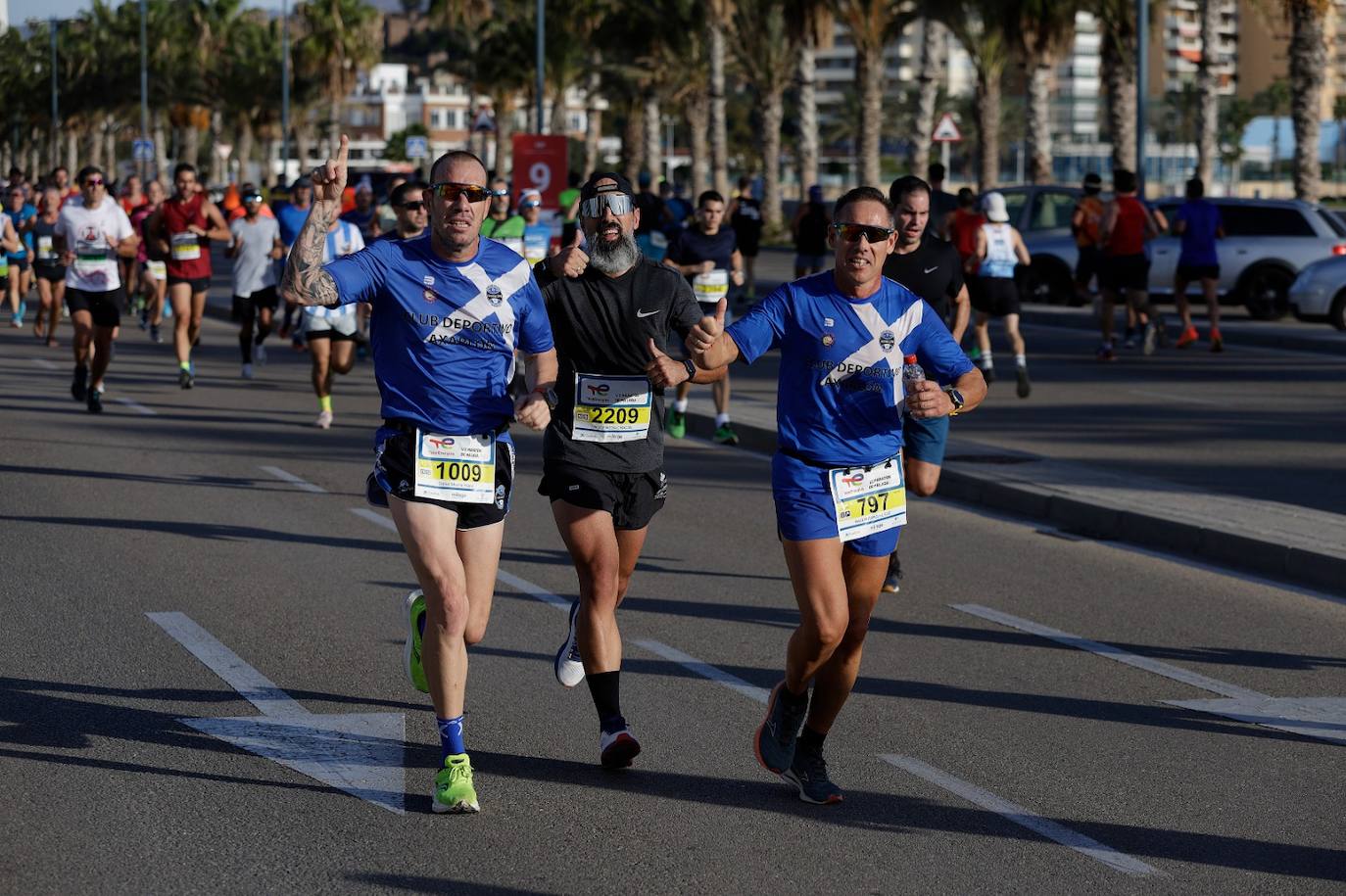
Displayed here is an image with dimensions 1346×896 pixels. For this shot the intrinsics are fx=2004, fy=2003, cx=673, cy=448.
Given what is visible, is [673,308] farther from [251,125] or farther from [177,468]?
[251,125]

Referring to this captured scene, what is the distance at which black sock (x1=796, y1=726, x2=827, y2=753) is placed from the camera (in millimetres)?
6286

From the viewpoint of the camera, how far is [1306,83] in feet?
103

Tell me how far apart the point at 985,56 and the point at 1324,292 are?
23.1 m

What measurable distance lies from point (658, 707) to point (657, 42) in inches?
1865

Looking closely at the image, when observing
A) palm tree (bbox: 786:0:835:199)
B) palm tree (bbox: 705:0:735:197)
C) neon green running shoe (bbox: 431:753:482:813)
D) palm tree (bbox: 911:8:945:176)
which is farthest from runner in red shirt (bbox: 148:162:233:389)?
palm tree (bbox: 705:0:735:197)

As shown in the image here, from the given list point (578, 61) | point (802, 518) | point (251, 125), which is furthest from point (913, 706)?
point (251, 125)

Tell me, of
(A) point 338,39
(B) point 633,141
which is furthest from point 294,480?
(A) point 338,39

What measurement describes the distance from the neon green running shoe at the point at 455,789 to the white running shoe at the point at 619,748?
59 centimetres

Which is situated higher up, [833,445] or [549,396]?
[549,396]

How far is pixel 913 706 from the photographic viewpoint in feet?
24.9

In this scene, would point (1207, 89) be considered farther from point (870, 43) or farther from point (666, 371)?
point (666, 371)

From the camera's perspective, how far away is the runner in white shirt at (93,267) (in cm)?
1677

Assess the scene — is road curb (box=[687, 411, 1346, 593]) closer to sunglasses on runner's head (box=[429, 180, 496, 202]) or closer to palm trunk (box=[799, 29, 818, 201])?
sunglasses on runner's head (box=[429, 180, 496, 202])

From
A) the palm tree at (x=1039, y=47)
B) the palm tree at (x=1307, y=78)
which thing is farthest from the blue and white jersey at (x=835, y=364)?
the palm tree at (x=1039, y=47)
